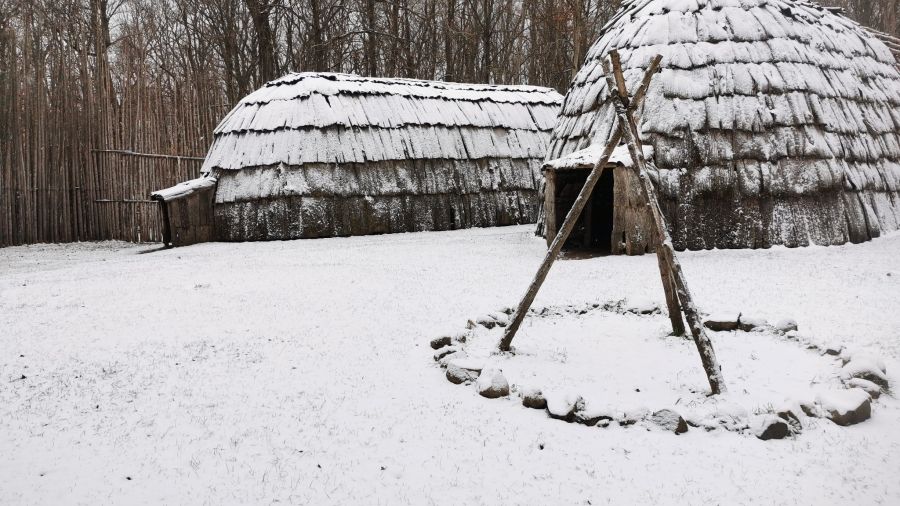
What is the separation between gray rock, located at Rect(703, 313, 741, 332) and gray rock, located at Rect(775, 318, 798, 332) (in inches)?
12.7

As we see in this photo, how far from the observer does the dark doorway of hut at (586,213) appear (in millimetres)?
10234

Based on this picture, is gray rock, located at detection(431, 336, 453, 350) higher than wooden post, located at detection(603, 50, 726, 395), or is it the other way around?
wooden post, located at detection(603, 50, 726, 395)

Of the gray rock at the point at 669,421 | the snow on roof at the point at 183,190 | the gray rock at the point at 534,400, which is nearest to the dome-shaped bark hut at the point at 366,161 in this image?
the snow on roof at the point at 183,190

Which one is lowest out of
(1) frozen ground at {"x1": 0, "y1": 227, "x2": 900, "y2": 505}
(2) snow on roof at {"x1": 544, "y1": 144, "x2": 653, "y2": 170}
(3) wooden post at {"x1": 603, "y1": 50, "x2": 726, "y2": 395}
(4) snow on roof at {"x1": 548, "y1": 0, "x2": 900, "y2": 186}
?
(1) frozen ground at {"x1": 0, "y1": 227, "x2": 900, "y2": 505}

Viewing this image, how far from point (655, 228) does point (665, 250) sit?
8.5 inches

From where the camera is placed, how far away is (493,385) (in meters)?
4.11

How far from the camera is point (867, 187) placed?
9.82m

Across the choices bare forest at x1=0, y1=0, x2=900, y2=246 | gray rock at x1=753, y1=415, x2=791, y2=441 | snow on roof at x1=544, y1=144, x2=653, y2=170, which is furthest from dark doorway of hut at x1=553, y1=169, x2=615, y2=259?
bare forest at x1=0, y1=0, x2=900, y2=246

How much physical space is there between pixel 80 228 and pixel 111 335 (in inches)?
369

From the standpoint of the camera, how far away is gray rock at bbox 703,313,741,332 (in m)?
5.48

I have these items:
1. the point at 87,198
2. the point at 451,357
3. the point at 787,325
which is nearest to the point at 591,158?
the point at 787,325

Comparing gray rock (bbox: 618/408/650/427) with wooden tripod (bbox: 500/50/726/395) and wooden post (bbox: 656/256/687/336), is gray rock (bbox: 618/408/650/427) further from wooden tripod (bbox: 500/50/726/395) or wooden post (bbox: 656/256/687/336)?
wooden post (bbox: 656/256/687/336)

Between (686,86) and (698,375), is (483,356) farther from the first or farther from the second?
(686,86)

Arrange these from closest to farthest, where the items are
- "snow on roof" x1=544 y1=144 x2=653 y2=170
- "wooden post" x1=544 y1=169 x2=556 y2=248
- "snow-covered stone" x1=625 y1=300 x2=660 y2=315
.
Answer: "snow-covered stone" x1=625 y1=300 x2=660 y2=315 → "snow on roof" x1=544 y1=144 x2=653 y2=170 → "wooden post" x1=544 y1=169 x2=556 y2=248
